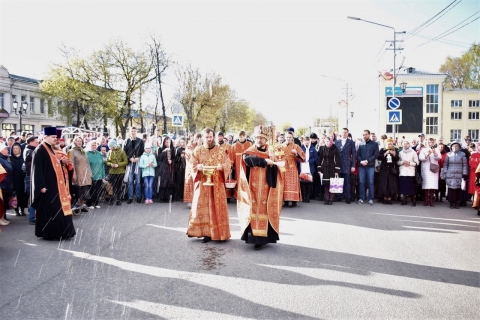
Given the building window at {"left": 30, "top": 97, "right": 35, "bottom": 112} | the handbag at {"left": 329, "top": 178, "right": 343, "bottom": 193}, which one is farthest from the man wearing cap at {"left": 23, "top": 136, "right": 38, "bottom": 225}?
the building window at {"left": 30, "top": 97, "right": 35, "bottom": 112}

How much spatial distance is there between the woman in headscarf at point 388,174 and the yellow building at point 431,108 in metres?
41.8

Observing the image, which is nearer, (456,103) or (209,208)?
(209,208)

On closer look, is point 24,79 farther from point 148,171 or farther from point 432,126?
point 432,126

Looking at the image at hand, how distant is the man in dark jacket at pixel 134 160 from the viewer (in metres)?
12.7

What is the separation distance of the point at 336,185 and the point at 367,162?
1.13m

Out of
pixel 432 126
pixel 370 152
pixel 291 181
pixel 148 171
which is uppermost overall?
pixel 432 126

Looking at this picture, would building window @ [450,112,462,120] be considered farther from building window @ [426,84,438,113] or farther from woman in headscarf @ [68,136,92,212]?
woman in headscarf @ [68,136,92,212]

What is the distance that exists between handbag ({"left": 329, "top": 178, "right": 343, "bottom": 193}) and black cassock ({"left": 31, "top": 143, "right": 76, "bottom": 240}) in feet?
24.2

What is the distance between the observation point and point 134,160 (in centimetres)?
1266

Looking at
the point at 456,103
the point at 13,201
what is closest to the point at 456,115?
the point at 456,103

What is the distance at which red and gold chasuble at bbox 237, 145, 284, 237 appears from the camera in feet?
23.3

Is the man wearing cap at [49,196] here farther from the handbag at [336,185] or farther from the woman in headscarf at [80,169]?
the handbag at [336,185]

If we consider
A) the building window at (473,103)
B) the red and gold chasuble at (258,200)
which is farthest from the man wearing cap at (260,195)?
the building window at (473,103)

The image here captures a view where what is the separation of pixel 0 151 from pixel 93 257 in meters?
4.59
